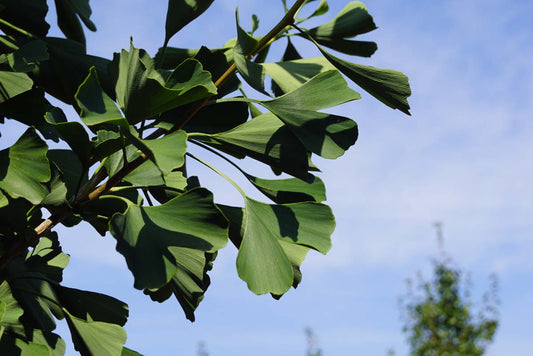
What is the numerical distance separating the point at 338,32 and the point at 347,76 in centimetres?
21

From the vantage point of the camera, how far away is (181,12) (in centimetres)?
141

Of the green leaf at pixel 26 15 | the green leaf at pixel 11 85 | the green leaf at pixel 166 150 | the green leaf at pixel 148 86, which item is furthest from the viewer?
the green leaf at pixel 26 15

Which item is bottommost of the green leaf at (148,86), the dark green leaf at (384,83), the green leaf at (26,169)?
the green leaf at (26,169)

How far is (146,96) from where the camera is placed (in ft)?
4.00

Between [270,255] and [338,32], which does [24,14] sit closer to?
[338,32]

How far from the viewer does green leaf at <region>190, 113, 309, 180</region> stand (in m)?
1.40

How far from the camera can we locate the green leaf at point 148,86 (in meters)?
1.21

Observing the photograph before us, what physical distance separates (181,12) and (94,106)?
13.4 inches

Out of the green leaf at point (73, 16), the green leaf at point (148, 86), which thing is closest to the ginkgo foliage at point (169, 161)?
the green leaf at point (148, 86)

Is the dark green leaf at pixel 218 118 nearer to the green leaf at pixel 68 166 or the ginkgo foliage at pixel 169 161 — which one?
the ginkgo foliage at pixel 169 161

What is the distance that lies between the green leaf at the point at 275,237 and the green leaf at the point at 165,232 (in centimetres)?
13

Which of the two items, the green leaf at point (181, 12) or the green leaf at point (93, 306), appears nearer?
the green leaf at point (181, 12)

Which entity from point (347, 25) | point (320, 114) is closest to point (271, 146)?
point (320, 114)

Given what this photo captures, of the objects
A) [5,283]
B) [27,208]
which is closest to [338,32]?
[27,208]
